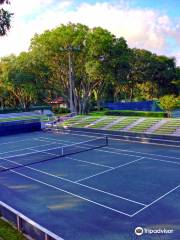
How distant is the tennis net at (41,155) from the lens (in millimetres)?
19188

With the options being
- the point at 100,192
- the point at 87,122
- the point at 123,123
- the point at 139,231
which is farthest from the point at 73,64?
the point at 139,231

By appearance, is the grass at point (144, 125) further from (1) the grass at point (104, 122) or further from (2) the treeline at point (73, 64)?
(2) the treeline at point (73, 64)

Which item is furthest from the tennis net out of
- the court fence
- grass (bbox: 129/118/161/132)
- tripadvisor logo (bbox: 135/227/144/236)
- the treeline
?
the treeline

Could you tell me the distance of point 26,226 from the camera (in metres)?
8.94

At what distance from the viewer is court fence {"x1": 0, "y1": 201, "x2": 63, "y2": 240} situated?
25.8 ft

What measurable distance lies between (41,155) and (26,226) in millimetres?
12729

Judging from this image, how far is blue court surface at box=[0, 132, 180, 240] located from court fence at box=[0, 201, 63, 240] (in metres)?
1.06

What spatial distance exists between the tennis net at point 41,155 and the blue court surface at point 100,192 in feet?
0.37

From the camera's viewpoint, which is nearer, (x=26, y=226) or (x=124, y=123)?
(x=26, y=226)

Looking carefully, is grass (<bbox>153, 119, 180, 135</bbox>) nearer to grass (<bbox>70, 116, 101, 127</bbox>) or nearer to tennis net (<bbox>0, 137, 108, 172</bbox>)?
tennis net (<bbox>0, 137, 108, 172</bbox>)

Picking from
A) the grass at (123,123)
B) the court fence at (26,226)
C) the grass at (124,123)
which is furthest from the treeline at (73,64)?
the court fence at (26,226)

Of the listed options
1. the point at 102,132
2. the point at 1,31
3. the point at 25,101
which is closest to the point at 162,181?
the point at 1,31

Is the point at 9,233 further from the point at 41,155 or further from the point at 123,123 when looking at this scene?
the point at 123,123

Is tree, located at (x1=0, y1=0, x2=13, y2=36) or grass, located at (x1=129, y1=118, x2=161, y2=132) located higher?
tree, located at (x1=0, y1=0, x2=13, y2=36)
